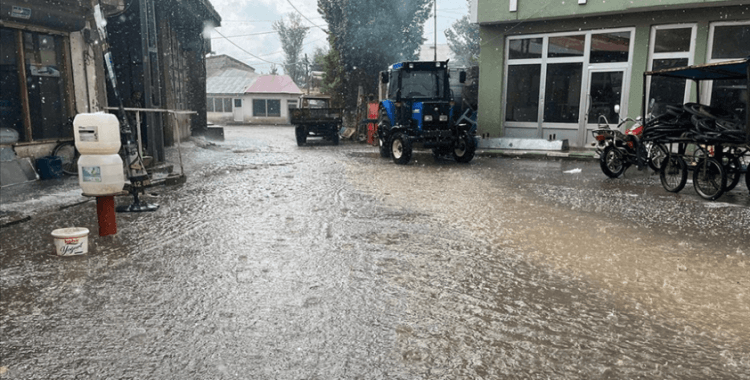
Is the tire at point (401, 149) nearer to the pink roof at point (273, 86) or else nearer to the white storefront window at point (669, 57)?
the white storefront window at point (669, 57)

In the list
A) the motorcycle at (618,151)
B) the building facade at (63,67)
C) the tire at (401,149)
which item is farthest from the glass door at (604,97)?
the building facade at (63,67)

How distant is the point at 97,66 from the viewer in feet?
38.8

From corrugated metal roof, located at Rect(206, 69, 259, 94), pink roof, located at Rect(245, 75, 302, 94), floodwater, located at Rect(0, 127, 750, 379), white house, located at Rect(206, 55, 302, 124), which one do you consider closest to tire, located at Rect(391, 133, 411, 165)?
floodwater, located at Rect(0, 127, 750, 379)

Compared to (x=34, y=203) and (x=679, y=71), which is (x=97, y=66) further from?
(x=679, y=71)

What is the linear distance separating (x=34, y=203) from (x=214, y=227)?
3.28 meters

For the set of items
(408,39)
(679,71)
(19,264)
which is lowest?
(19,264)

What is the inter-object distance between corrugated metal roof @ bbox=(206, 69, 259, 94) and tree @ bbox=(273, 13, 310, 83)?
14.3 metres

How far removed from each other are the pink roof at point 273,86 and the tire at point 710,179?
136 feet

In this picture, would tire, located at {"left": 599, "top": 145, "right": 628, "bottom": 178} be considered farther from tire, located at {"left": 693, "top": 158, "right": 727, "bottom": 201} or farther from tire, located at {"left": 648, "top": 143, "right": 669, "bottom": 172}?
tire, located at {"left": 693, "top": 158, "right": 727, "bottom": 201}

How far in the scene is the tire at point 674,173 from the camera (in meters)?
8.91

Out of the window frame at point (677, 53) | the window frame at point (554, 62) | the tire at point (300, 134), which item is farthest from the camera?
the tire at point (300, 134)

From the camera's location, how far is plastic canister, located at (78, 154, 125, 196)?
17.9 feet

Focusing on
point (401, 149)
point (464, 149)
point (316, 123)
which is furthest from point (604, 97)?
point (316, 123)

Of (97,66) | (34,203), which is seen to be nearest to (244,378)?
(34,203)
